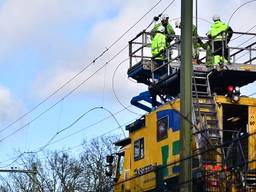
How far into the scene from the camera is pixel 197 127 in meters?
18.6

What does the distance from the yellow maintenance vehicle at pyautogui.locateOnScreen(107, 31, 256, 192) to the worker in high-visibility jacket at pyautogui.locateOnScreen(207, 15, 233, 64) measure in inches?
10.1

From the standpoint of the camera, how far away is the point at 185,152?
14180 millimetres

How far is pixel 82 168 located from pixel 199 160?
44.1 metres

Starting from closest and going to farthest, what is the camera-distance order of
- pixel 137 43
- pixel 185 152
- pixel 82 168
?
pixel 185 152 < pixel 137 43 < pixel 82 168

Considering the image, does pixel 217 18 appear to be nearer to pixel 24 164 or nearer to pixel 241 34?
pixel 241 34

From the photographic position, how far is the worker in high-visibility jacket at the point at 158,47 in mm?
21594

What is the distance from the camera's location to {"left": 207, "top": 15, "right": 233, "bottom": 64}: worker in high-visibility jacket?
20625mm

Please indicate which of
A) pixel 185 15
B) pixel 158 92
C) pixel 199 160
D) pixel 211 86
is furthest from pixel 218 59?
pixel 185 15

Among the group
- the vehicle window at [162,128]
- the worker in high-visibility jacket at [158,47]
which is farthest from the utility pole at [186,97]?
the worker in high-visibility jacket at [158,47]

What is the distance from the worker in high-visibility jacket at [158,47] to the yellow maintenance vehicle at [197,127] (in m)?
0.22

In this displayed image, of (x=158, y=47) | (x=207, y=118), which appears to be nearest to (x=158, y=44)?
(x=158, y=47)

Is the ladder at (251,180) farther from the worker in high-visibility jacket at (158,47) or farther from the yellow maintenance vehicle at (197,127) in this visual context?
the worker in high-visibility jacket at (158,47)

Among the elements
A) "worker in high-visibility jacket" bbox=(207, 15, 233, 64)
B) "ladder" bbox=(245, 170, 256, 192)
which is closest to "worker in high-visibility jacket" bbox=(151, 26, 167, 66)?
"worker in high-visibility jacket" bbox=(207, 15, 233, 64)

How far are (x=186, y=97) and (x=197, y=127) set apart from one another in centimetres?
423
